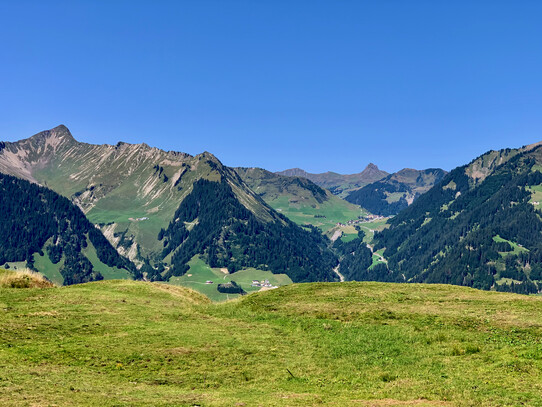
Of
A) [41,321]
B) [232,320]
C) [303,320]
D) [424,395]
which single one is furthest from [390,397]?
[41,321]

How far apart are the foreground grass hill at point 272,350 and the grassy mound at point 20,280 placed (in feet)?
14.7

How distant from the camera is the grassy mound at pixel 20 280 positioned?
178 feet

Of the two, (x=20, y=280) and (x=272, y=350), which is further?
(x=20, y=280)

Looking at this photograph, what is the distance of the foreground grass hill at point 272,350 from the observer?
24.3m

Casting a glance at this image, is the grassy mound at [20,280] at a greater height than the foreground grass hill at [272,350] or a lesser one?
greater

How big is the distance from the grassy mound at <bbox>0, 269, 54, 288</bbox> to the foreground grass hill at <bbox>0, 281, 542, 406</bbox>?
4.48 meters

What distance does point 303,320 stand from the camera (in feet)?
143

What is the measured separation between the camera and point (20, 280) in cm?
5562

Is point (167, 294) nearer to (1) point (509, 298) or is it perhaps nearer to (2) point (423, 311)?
(2) point (423, 311)

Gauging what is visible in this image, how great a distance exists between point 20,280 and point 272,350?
3728 centimetres

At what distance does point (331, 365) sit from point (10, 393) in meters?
19.5

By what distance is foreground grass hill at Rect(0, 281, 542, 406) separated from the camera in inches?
957

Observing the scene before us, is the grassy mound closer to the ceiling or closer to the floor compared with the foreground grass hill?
closer to the ceiling

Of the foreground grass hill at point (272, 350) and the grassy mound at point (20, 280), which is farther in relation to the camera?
the grassy mound at point (20, 280)
